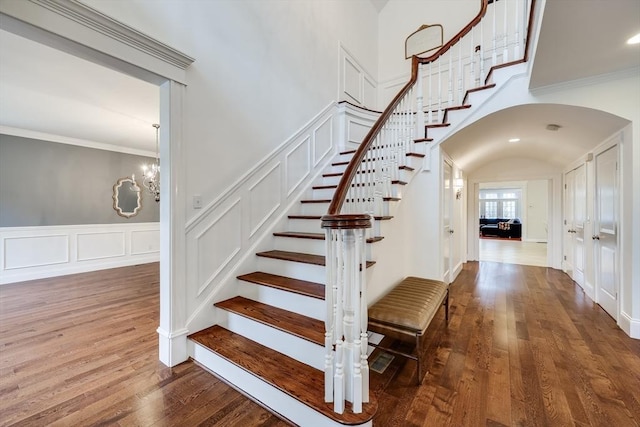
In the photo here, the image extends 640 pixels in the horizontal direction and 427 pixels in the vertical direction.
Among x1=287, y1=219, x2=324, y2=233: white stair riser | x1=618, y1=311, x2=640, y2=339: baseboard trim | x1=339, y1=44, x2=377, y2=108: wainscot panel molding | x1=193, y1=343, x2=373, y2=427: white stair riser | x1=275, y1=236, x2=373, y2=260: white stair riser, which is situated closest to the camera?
x1=193, y1=343, x2=373, y2=427: white stair riser

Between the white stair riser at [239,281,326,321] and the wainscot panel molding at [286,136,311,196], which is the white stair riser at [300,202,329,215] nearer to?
the wainscot panel molding at [286,136,311,196]

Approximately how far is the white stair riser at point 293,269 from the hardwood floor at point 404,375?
0.86 meters

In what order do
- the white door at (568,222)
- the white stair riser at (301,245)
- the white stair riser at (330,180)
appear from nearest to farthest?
1. the white stair riser at (301,245)
2. the white stair riser at (330,180)
3. the white door at (568,222)

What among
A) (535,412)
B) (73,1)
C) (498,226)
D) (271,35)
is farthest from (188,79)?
(498,226)

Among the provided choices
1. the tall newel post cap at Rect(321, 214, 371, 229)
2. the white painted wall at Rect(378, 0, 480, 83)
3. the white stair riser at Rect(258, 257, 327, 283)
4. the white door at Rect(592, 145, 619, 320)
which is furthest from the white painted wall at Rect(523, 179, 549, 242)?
the tall newel post cap at Rect(321, 214, 371, 229)

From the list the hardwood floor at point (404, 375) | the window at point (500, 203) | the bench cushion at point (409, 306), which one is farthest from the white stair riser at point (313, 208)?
the window at point (500, 203)

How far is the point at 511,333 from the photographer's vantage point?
2.58 metres

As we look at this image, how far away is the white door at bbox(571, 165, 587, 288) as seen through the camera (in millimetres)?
4013

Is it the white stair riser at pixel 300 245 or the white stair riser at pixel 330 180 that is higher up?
the white stair riser at pixel 330 180

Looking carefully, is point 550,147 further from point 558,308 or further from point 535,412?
point 535,412

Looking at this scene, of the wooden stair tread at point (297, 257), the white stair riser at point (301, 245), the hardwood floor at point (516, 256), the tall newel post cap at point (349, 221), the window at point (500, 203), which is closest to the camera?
the tall newel post cap at point (349, 221)

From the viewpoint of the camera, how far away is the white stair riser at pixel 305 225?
115 inches

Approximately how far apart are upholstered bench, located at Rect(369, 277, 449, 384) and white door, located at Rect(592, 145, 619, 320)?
210cm

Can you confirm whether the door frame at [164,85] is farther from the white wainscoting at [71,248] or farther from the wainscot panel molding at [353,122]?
the white wainscoting at [71,248]
